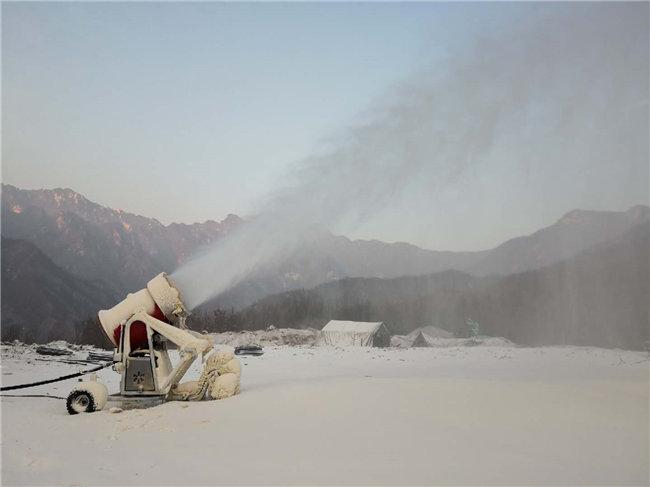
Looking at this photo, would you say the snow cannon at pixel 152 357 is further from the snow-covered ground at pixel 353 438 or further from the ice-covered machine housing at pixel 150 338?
the snow-covered ground at pixel 353 438

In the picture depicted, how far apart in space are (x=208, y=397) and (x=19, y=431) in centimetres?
362

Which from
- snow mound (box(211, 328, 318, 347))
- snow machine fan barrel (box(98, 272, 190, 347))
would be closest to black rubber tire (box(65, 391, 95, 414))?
snow machine fan barrel (box(98, 272, 190, 347))

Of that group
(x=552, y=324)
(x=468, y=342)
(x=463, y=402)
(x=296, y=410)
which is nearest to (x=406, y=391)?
(x=463, y=402)

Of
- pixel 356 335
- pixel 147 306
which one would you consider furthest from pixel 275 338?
pixel 147 306

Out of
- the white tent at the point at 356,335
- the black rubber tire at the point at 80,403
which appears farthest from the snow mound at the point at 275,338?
the black rubber tire at the point at 80,403

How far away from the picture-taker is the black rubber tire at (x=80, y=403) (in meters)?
10.4

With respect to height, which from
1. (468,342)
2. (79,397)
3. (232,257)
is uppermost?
(232,257)

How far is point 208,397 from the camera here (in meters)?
11.3

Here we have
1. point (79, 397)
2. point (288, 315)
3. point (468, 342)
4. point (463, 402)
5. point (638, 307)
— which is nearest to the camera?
point (463, 402)

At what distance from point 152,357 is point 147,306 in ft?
3.67

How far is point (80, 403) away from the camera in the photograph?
412 inches

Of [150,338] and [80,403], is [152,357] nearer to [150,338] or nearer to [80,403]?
[150,338]

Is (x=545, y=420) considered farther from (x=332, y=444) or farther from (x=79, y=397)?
(x=79, y=397)

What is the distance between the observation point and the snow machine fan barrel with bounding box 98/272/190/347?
11.2 metres
